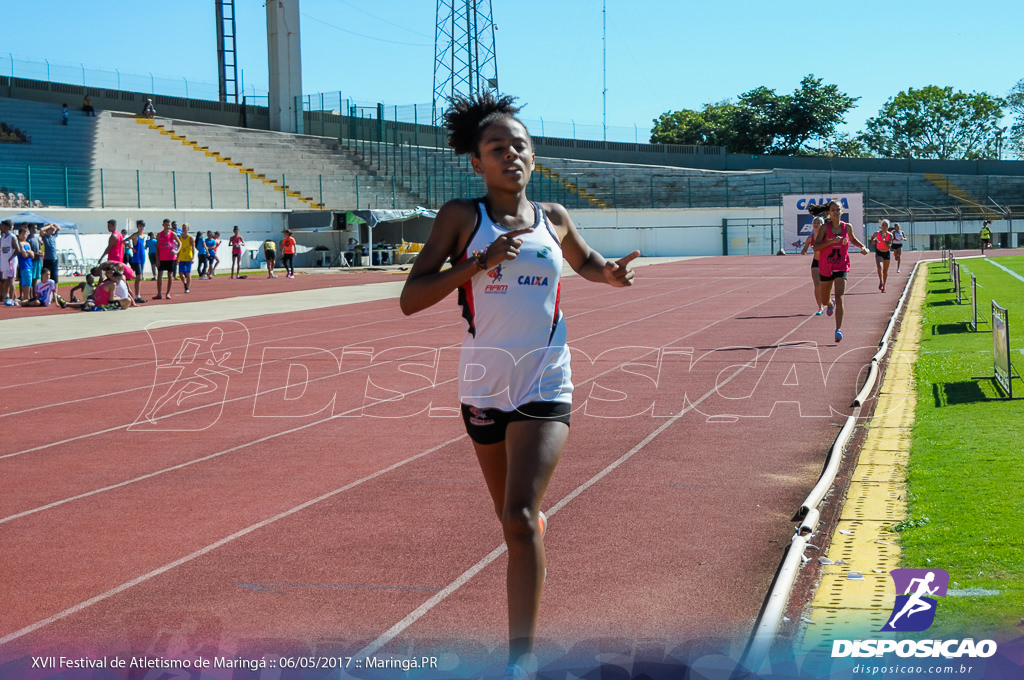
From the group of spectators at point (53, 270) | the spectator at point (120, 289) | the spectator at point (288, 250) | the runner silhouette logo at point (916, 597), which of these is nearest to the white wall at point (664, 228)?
the spectator at point (288, 250)

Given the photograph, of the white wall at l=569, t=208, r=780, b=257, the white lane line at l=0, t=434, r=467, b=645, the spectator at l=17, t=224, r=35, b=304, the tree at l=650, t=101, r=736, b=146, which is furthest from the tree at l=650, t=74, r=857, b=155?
the white lane line at l=0, t=434, r=467, b=645

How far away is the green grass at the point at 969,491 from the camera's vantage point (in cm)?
420

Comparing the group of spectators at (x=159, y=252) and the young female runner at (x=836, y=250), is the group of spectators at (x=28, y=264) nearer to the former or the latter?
the group of spectators at (x=159, y=252)

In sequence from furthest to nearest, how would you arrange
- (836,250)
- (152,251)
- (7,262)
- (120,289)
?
1. (152,251)
2. (7,262)
3. (120,289)
4. (836,250)

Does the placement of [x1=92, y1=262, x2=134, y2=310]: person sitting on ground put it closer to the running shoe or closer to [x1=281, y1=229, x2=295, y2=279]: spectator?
[x1=281, y1=229, x2=295, y2=279]: spectator

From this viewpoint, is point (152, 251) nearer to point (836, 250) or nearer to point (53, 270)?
point (53, 270)

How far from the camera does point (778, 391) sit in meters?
10.6

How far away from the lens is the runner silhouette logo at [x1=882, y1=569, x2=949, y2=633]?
4.10 metres

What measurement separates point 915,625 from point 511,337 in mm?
1854

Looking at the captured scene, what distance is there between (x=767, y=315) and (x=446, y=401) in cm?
1028

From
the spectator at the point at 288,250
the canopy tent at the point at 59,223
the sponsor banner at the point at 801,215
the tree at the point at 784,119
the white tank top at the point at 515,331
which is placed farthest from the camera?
the tree at the point at 784,119

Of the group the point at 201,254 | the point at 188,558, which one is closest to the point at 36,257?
the point at 201,254

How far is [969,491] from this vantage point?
19.6ft

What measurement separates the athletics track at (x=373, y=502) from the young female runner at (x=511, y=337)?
588 mm
